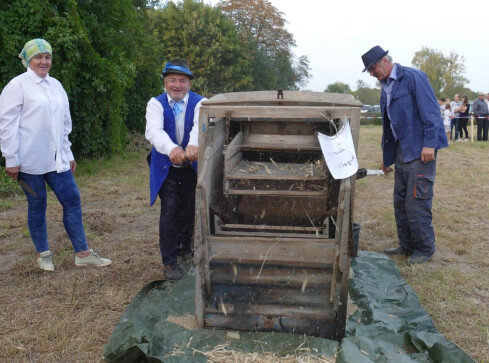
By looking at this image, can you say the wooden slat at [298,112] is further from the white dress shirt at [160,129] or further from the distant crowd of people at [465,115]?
the distant crowd of people at [465,115]

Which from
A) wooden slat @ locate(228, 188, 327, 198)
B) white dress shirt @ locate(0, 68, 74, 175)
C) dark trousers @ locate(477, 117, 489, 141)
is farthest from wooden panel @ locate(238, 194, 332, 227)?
dark trousers @ locate(477, 117, 489, 141)

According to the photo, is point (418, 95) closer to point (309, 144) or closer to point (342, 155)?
point (309, 144)

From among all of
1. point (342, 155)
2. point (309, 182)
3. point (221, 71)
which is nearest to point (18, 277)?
point (309, 182)

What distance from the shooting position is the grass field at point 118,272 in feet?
11.3

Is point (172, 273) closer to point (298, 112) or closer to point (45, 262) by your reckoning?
Answer: point (45, 262)

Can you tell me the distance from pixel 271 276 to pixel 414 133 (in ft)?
7.44

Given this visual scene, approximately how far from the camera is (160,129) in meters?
4.18

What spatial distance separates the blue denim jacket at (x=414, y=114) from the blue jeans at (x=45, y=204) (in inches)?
124

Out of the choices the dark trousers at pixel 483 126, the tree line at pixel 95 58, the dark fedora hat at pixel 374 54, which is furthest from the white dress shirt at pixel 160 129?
the dark trousers at pixel 483 126

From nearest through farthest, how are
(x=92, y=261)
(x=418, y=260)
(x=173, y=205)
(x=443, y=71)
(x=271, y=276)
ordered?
(x=271, y=276) < (x=173, y=205) < (x=92, y=261) < (x=418, y=260) < (x=443, y=71)

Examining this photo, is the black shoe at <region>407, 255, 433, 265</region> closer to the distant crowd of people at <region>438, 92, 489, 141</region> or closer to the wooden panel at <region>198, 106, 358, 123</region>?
the wooden panel at <region>198, 106, 358, 123</region>

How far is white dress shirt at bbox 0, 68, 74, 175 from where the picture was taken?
4195 millimetres

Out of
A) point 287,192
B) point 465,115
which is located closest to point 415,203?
point 287,192

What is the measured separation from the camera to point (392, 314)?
3.73 metres
